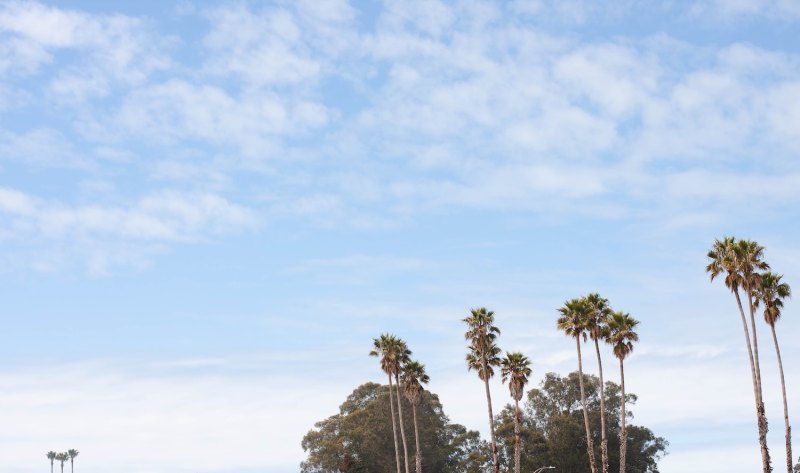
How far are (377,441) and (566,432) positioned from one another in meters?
23.0

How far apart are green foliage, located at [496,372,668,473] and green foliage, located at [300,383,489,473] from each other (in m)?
5.74

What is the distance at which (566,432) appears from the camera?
110500 millimetres

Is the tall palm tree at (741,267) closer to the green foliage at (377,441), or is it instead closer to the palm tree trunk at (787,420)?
the palm tree trunk at (787,420)

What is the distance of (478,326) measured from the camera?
8925cm

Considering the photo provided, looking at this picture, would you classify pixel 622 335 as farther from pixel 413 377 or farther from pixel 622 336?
pixel 413 377

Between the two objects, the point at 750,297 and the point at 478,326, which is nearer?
the point at 750,297

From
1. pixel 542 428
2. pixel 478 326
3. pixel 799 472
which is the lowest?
pixel 799 472

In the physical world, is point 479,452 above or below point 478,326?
below

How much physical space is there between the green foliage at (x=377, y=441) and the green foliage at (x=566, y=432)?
5.74 metres

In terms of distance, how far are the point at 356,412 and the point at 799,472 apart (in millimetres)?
52684

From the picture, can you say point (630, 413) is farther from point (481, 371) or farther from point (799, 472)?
point (481, 371)

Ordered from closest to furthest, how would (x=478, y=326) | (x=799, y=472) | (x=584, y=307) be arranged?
(x=584, y=307)
(x=478, y=326)
(x=799, y=472)

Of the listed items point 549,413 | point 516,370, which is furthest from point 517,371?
point 549,413

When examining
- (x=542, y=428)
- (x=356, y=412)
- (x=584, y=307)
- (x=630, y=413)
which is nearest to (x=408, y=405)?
(x=356, y=412)
